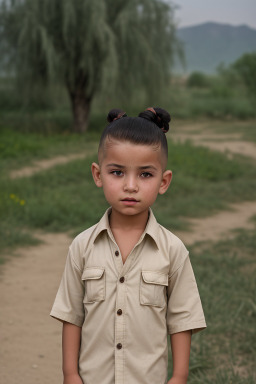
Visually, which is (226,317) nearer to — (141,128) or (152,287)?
(152,287)

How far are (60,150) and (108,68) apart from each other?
253 centimetres

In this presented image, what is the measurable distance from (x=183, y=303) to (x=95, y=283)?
28 cm

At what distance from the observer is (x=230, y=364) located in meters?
2.78

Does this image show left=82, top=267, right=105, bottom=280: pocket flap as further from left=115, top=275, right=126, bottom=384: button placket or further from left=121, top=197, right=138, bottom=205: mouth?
left=121, top=197, right=138, bottom=205: mouth

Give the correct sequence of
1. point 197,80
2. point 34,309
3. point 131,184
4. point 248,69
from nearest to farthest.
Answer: point 131,184
point 34,309
point 248,69
point 197,80

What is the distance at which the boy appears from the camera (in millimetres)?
1583

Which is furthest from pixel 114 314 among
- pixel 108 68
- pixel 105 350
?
pixel 108 68

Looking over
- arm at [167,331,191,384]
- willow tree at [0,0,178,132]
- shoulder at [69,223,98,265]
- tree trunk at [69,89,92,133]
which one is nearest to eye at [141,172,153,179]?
shoulder at [69,223,98,265]

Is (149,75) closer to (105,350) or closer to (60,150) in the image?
(60,150)

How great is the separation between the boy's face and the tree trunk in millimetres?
11573

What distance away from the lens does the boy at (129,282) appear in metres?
1.58

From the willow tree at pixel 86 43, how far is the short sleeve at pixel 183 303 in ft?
33.8

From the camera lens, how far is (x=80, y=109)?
1305 centimetres

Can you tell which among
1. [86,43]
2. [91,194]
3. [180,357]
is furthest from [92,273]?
[86,43]
